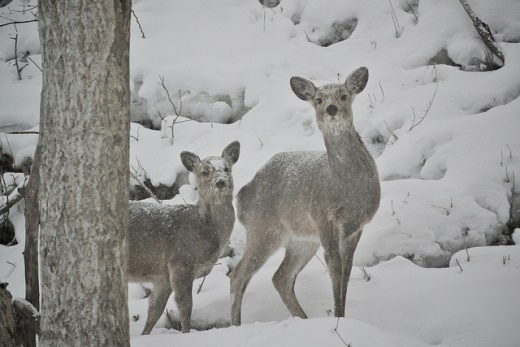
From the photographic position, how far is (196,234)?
679 centimetres

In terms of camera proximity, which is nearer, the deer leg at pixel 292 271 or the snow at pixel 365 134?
the snow at pixel 365 134

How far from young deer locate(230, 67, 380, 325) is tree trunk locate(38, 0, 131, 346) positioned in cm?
316

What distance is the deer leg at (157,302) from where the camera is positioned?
6633mm

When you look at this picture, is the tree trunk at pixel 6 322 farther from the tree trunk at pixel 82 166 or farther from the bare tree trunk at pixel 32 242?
the tree trunk at pixel 82 166

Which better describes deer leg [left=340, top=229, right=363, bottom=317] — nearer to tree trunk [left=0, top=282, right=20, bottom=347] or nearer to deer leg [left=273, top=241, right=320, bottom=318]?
deer leg [left=273, top=241, right=320, bottom=318]

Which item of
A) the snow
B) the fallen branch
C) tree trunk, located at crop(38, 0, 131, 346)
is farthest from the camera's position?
the fallen branch

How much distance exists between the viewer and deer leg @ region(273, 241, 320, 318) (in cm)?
682

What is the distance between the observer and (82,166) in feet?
11.4

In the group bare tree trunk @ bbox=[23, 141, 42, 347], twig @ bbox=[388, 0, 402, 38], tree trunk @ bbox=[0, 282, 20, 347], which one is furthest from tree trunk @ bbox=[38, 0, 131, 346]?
twig @ bbox=[388, 0, 402, 38]

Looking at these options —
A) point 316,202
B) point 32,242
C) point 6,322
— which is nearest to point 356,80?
point 316,202

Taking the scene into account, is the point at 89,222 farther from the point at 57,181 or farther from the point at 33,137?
the point at 33,137

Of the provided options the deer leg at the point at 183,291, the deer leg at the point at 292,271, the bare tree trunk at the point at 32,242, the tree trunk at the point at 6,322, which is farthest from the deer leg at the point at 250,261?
the tree trunk at the point at 6,322

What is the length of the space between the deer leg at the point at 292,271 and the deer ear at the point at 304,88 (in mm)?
1826

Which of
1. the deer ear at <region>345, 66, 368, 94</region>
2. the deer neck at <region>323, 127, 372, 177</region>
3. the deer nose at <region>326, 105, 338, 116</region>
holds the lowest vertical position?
the deer neck at <region>323, 127, 372, 177</region>
